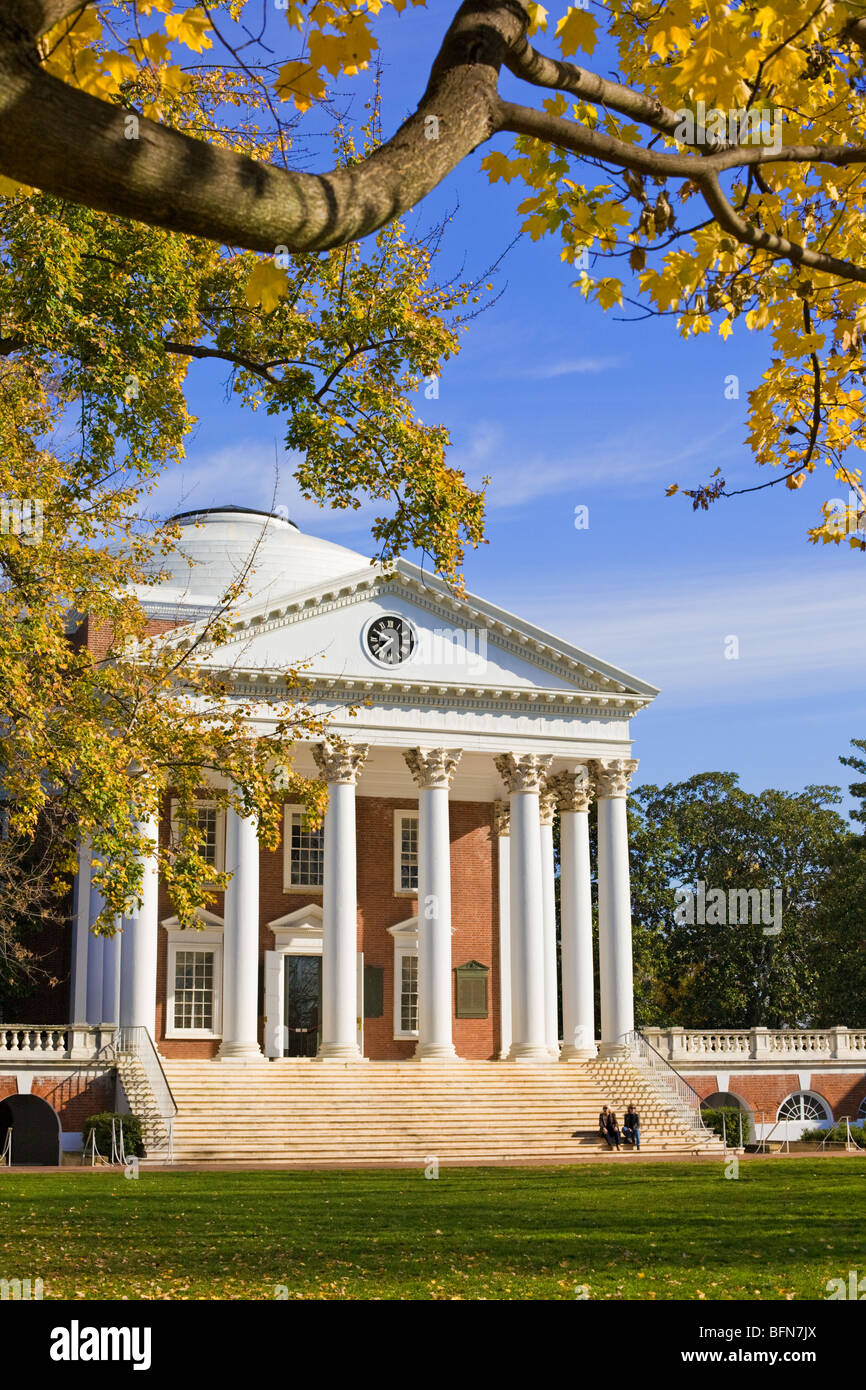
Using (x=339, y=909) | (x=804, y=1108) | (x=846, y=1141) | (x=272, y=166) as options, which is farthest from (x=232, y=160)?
(x=804, y=1108)

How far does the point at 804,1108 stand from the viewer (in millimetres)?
45281

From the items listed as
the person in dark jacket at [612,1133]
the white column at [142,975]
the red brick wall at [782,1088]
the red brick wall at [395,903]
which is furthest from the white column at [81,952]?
the red brick wall at [782,1088]

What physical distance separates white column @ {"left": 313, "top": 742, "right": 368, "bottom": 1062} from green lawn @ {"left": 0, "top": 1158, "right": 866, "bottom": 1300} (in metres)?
12.4

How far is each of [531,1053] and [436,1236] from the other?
2509 centimetres

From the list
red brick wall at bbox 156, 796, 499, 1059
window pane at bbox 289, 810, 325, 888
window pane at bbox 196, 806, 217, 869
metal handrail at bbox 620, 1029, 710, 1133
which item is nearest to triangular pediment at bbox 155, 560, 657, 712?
window pane at bbox 196, 806, 217, 869

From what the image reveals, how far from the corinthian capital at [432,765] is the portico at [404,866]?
57 millimetres

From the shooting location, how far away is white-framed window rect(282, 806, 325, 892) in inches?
1773

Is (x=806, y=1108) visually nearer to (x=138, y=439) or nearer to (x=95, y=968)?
(x=95, y=968)

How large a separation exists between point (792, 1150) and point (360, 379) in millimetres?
32360

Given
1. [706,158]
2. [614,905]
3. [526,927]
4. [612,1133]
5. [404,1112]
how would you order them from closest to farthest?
1. [706,158]
2. [612,1133]
3. [404,1112]
4. [526,927]
5. [614,905]

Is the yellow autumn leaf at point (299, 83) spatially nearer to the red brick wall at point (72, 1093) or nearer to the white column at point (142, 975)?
the white column at point (142, 975)
